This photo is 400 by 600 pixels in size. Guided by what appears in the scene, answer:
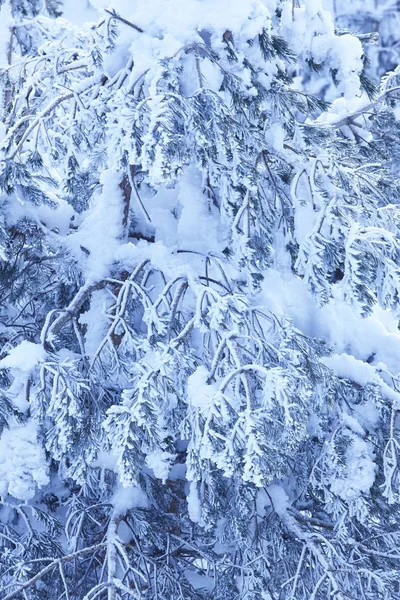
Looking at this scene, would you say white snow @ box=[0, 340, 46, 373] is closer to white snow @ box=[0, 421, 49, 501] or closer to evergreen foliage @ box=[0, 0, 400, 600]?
evergreen foliage @ box=[0, 0, 400, 600]

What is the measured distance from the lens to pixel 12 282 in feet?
14.9

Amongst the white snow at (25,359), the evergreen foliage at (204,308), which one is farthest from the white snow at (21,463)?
the white snow at (25,359)

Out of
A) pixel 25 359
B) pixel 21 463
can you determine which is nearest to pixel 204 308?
pixel 25 359

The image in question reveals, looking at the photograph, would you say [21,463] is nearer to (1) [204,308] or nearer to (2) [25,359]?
(2) [25,359]

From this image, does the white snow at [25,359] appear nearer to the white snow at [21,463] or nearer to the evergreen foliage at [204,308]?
the evergreen foliage at [204,308]

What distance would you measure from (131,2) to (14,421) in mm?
2672

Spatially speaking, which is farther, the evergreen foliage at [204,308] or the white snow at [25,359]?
the white snow at [25,359]

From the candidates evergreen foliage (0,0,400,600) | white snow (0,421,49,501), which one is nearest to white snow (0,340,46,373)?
evergreen foliage (0,0,400,600)

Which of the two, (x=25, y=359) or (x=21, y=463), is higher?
(x=25, y=359)

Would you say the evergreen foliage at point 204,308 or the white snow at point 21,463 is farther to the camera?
the white snow at point 21,463

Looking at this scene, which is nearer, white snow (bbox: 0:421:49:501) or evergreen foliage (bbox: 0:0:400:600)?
evergreen foliage (bbox: 0:0:400:600)

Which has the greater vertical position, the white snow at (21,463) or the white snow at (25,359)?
the white snow at (25,359)

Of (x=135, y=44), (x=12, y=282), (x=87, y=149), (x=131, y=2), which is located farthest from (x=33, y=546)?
(x=131, y=2)

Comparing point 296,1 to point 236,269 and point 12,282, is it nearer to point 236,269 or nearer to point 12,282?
point 236,269
